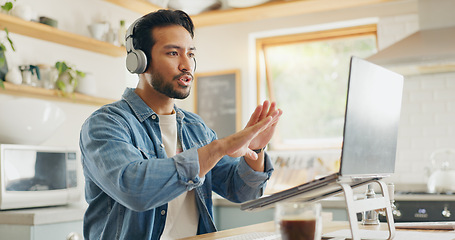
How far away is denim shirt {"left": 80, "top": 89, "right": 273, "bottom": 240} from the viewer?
1.38m

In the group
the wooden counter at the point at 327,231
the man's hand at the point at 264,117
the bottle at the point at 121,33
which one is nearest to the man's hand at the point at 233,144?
the man's hand at the point at 264,117

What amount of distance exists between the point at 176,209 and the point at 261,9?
9.70 feet

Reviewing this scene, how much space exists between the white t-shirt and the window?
2984 mm

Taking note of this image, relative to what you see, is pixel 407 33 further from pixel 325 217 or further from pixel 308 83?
pixel 325 217

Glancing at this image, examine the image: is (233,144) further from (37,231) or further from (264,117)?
(37,231)

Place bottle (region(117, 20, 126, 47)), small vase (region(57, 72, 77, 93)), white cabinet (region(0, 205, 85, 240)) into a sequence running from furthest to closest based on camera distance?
1. bottle (region(117, 20, 126, 47))
2. small vase (region(57, 72, 77, 93))
3. white cabinet (region(0, 205, 85, 240))

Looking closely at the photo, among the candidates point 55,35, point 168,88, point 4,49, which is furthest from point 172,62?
point 55,35

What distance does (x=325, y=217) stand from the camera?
7.18ft

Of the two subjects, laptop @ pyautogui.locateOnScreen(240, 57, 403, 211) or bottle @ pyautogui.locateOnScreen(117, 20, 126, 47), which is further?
bottle @ pyautogui.locateOnScreen(117, 20, 126, 47)

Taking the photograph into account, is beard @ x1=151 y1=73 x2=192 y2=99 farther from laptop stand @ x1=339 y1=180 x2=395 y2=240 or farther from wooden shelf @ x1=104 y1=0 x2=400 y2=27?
wooden shelf @ x1=104 y1=0 x2=400 y2=27

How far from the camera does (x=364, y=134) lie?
4.06ft

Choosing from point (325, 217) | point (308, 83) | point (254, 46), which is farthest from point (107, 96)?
point (325, 217)

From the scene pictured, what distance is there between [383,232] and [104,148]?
0.83m

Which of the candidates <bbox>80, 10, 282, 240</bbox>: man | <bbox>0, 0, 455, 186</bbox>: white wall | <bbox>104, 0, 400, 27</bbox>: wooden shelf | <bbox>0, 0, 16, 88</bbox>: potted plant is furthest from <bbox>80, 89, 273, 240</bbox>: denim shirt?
<bbox>104, 0, 400, 27</bbox>: wooden shelf
